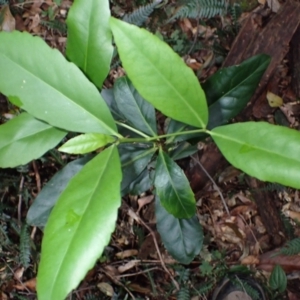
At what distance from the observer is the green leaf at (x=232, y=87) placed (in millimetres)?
1207

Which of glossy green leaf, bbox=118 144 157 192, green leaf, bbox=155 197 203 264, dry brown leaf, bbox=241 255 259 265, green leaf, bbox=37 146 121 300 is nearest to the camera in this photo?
green leaf, bbox=37 146 121 300

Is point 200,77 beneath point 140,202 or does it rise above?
above

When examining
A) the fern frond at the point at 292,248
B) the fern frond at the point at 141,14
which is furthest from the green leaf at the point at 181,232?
the fern frond at the point at 141,14

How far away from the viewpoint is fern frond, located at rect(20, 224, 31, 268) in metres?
1.93

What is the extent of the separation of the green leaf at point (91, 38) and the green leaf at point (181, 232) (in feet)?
1.77

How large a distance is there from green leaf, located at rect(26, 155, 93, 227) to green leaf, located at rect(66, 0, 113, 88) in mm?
366

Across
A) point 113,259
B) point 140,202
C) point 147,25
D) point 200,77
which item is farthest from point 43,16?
point 113,259

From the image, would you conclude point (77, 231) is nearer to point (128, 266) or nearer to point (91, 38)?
point (91, 38)

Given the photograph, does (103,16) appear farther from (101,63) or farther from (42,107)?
(42,107)

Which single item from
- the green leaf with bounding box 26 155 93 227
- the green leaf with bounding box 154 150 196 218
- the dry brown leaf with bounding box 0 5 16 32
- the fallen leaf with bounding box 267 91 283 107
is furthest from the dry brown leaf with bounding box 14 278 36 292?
the fallen leaf with bounding box 267 91 283 107

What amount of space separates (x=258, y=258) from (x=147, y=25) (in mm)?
1223

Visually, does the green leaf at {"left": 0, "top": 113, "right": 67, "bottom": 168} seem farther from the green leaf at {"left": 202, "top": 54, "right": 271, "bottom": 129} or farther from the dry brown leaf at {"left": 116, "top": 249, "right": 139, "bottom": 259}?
the dry brown leaf at {"left": 116, "top": 249, "right": 139, "bottom": 259}

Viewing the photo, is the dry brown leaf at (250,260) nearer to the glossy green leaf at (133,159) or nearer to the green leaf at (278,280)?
the green leaf at (278,280)

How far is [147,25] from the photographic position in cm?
214
